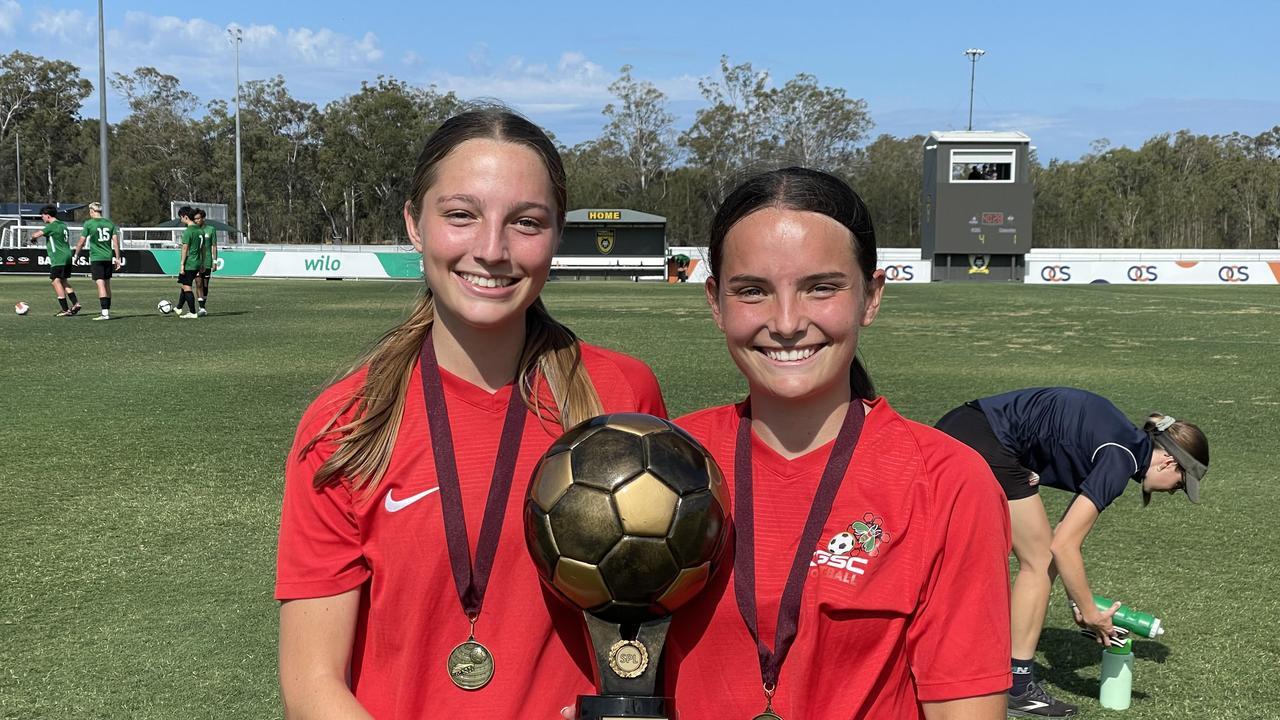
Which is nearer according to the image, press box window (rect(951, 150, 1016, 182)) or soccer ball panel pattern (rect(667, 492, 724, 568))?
soccer ball panel pattern (rect(667, 492, 724, 568))

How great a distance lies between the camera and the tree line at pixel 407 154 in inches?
2798

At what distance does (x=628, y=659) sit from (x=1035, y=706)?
3.28 metres

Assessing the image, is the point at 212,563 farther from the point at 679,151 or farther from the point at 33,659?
the point at 679,151

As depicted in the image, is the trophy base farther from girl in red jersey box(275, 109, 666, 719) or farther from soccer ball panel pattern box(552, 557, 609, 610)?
girl in red jersey box(275, 109, 666, 719)

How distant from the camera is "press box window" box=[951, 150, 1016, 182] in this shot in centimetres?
4728

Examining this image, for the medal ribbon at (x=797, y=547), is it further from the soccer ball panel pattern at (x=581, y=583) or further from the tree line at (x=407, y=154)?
the tree line at (x=407, y=154)

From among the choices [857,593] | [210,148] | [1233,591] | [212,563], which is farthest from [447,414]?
[210,148]

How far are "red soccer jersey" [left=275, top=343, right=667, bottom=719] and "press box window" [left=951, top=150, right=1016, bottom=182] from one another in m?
48.1

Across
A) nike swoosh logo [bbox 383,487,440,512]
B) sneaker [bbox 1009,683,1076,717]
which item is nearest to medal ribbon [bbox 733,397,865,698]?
nike swoosh logo [bbox 383,487,440,512]

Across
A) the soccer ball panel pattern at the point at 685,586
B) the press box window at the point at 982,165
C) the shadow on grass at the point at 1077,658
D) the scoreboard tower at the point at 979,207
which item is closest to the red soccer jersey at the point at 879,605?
the soccer ball panel pattern at the point at 685,586

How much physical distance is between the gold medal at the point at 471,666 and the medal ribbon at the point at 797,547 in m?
0.49

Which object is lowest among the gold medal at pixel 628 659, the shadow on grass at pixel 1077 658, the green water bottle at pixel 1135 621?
the shadow on grass at pixel 1077 658

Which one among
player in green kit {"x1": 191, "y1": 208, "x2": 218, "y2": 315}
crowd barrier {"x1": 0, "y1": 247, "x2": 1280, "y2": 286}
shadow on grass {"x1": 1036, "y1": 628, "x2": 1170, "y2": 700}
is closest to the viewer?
shadow on grass {"x1": 1036, "y1": 628, "x2": 1170, "y2": 700}

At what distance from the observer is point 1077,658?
5.16 m
